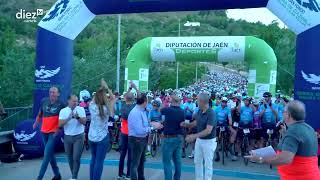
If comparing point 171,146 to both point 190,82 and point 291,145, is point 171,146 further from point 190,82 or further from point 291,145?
point 190,82

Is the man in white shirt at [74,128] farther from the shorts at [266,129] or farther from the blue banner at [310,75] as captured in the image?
the shorts at [266,129]

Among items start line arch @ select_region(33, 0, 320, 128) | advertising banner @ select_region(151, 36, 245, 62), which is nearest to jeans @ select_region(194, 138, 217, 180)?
start line arch @ select_region(33, 0, 320, 128)

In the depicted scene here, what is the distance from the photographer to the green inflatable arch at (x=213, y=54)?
1595 centimetres

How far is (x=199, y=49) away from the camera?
1712cm

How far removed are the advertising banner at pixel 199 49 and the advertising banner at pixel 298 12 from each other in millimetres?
6605

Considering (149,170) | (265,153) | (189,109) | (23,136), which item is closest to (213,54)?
(189,109)

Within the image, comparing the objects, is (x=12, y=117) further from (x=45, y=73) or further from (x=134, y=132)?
(x=134, y=132)

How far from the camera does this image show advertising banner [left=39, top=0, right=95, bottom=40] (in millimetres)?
11344

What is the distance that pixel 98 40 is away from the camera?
5366 cm

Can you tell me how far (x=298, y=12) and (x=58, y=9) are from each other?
568 cm

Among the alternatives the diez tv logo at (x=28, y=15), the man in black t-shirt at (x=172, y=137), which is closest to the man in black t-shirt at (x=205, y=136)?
the man in black t-shirt at (x=172, y=137)

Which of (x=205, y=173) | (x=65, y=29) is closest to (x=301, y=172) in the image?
(x=205, y=173)

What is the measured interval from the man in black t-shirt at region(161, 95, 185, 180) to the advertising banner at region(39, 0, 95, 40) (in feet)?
15.0

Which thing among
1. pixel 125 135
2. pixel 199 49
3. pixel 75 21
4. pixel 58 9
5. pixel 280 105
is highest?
pixel 58 9
